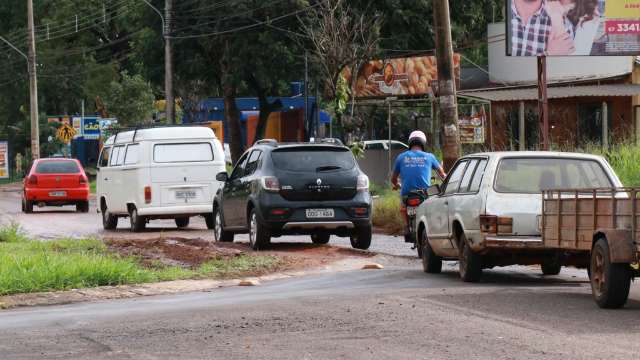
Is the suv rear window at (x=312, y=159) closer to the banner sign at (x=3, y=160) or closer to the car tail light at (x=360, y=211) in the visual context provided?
the car tail light at (x=360, y=211)

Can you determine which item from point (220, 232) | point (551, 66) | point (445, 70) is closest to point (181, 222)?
point (220, 232)

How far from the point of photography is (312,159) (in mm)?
20609

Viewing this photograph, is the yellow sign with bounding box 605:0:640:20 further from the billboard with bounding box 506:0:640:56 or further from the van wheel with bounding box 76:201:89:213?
the van wheel with bounding box 76:201:89:213

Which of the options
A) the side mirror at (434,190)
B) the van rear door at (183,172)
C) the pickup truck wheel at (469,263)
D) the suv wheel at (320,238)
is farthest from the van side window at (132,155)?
the pickup truck wheel at (469,263)

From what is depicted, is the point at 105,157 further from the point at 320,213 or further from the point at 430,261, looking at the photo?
the point at 430,261

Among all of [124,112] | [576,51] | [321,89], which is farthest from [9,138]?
[576,51]

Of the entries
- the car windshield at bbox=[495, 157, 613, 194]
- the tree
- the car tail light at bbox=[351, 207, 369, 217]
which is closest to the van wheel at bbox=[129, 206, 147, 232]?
the car tail light at bbox=[351, 207, 369, 217]

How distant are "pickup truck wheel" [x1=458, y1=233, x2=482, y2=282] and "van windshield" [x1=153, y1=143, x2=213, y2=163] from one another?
40.3 feet

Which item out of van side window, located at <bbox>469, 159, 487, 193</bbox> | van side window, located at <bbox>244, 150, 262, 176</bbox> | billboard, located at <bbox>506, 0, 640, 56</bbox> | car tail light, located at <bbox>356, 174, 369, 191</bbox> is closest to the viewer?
van side window, located at <bbox>469, 159, 487, 193</bbox>

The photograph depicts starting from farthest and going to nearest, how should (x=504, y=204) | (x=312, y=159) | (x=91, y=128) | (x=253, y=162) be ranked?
(x=91, y=128), (x=253, y=162), (x=312, y=159), (x=504, y=204)

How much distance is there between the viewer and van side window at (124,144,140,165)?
2725 cm

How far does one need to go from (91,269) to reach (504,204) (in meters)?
4.70

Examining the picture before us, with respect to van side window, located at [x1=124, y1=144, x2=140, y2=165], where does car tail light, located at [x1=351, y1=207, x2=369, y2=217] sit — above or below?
below

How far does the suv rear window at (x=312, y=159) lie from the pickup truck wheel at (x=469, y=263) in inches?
207
